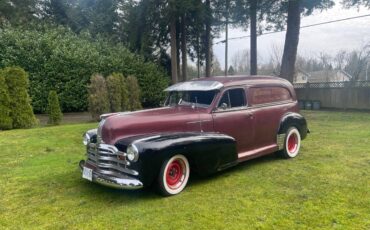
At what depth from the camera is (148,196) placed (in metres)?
4.33

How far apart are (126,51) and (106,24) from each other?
5412mm

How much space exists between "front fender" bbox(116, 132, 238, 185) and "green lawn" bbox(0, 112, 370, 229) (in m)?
0.34

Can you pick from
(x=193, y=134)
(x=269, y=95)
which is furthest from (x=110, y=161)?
(x=269, y=95)

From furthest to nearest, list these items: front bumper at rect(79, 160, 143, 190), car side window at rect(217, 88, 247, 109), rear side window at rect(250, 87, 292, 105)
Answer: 1. rear side window at rect(250, 87, 292, 105)
2. car side window at rect(217, 88, 247, 109)
3. front bumper at rect(79, 160, 143, 190)

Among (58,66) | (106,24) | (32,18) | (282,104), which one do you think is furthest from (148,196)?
(32,18)

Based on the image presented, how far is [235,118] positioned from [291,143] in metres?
1.90

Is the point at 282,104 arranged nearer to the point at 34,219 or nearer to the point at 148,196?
the point at 148,196

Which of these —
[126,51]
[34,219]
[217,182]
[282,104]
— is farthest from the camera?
[126,51]

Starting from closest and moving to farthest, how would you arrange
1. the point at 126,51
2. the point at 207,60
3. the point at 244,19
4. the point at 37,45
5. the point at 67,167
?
the point at 67,167
the point at 37,45
the point at 244,19
the point at 126,51
the point at 207,60

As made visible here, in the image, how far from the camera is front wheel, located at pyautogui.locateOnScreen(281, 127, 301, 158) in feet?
20.6

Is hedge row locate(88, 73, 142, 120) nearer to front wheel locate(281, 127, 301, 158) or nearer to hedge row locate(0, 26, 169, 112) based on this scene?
hedge row locate(0, 26, 169, 112)

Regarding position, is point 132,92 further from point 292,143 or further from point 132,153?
point 132,153

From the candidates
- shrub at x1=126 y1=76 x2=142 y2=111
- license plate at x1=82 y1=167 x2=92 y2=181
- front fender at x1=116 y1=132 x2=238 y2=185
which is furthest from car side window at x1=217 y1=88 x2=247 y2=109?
shrub at x1=126 y1=76 x2=142 y2=111

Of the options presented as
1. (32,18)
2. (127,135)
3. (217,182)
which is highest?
(32,18)
